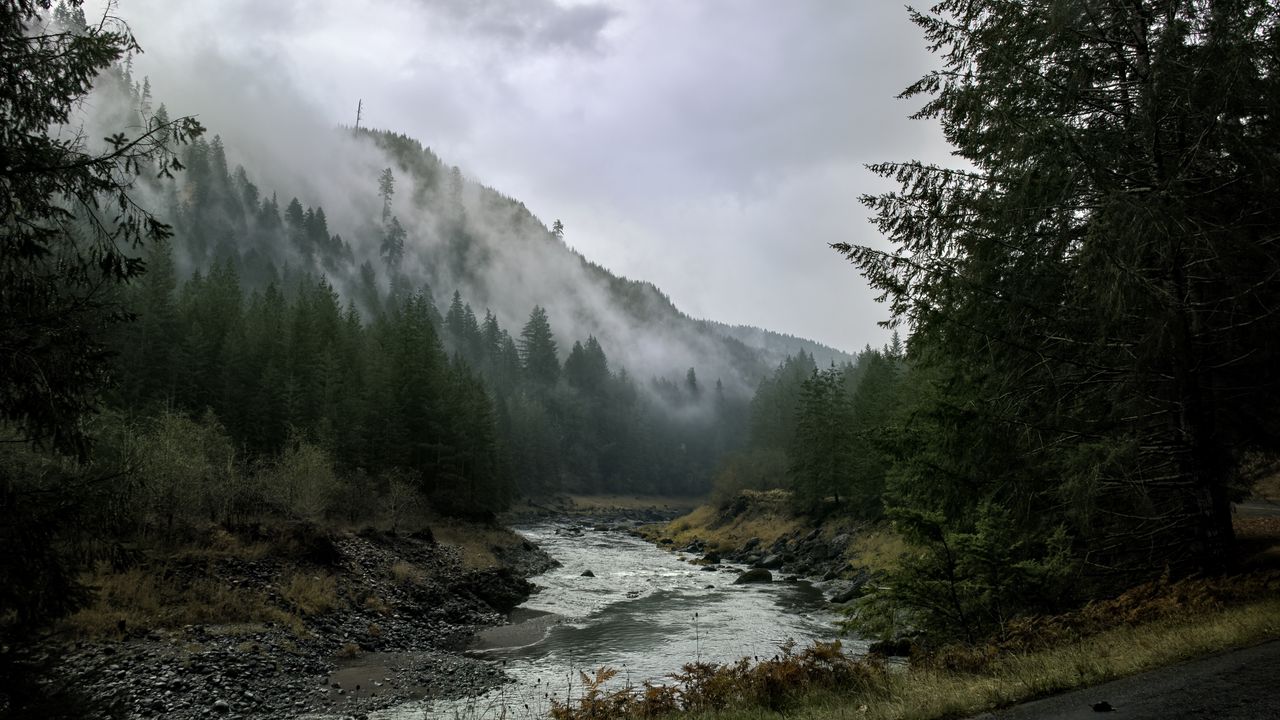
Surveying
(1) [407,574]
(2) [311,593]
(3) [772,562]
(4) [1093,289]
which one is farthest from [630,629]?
(3) [772,562]

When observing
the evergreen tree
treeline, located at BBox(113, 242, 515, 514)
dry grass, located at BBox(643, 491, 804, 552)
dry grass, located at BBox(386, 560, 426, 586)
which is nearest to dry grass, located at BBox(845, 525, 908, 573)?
dry grass, located at BBox(643, 491, 804, 552)

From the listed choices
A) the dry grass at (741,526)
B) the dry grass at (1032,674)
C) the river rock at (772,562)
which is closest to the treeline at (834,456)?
the dry grass at (741,526)

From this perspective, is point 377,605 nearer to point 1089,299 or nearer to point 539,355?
point 1089,299

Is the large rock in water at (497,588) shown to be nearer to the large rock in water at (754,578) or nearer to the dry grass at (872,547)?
the large rock in water at (754,578)

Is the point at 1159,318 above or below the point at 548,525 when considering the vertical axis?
above

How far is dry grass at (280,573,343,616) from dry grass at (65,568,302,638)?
2.88ft

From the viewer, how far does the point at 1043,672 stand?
23.0 feet

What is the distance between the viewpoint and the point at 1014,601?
10.5 metres

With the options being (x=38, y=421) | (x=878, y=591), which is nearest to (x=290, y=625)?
(x=38, y=421)

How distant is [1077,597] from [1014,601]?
1.17m

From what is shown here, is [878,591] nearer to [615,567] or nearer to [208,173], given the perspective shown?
[615,567]

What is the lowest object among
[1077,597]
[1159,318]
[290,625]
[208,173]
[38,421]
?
[290,625]

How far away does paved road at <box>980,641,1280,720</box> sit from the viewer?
17.6 ft

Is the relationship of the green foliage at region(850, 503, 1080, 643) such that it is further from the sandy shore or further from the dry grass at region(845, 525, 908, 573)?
the dry grass at region(845, 525, 908, 573)
